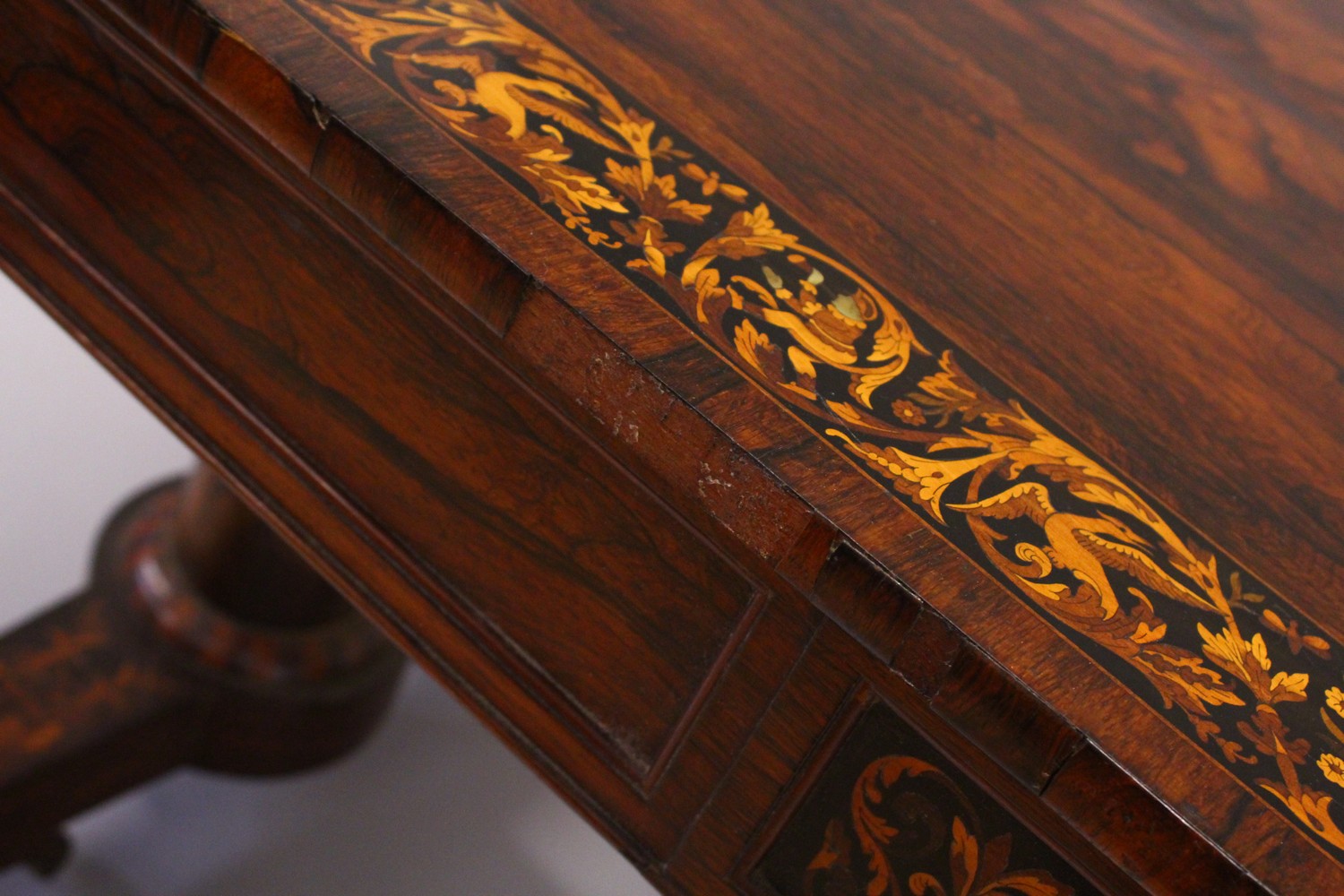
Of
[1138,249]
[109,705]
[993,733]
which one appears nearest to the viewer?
[993,733]

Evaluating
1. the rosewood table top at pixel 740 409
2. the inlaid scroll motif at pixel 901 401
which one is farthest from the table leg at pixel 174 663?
the inlaid scroll motif at pixel 901 401

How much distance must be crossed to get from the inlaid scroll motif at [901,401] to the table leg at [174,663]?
1.91 ft

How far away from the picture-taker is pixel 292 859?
3.97ft

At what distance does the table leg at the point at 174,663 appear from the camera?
1093 mm

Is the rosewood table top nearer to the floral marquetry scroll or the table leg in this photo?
the floral marquetry scroll

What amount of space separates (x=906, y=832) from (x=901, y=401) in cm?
17

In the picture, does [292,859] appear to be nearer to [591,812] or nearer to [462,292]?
[591,812]

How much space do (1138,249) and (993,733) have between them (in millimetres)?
362

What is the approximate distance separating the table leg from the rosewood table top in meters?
0.44

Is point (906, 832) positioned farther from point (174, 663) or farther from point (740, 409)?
point (174, 663)

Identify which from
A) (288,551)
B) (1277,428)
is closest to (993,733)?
(1277,428)

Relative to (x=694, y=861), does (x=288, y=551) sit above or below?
below

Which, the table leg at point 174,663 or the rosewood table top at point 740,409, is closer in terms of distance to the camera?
the rosewood table top at point 740,409

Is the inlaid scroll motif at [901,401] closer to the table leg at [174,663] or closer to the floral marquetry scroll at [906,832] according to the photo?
the floral marquetry scroll at [906,832]
